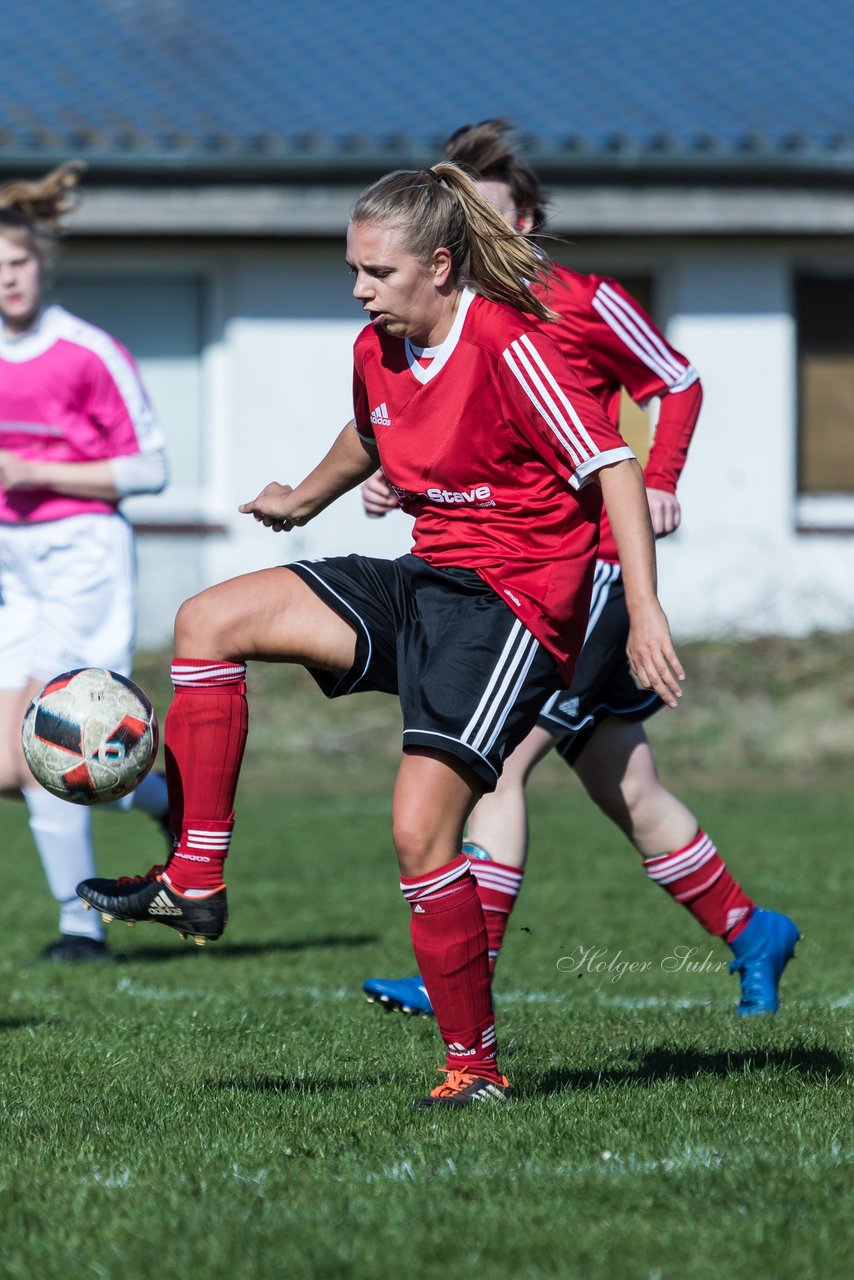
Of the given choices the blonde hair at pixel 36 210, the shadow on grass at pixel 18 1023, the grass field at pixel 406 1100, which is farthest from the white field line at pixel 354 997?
the blonde hair at pixel 36 210

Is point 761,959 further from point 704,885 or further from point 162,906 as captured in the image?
point 162,906

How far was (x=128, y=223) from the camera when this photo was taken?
14.1m

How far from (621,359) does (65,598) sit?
2.34 metres

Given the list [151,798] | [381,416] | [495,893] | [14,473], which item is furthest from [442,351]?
[151,798]

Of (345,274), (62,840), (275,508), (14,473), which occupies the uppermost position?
(345,274)

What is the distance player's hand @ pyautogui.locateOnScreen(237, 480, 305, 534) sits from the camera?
15.2ft

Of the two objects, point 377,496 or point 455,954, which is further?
point 377,496

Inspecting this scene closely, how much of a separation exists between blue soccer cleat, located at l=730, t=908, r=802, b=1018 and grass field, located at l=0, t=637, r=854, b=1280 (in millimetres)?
118

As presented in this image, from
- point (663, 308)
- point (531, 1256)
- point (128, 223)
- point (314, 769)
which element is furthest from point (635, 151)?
point (531, 1256)

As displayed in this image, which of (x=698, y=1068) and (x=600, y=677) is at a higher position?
(x=600, y=677)

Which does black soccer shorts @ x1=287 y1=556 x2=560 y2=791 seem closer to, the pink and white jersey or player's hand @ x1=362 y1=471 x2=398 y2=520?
player's hand @ x1=362 y1=471 x2=398 y2=520

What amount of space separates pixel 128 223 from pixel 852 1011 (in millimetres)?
10225

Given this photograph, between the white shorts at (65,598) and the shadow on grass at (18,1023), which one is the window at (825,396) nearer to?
the white shorts at (65,598)

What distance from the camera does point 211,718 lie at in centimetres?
429
